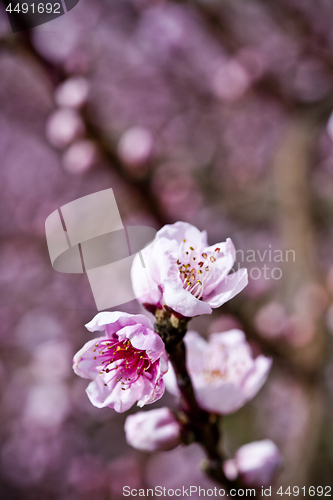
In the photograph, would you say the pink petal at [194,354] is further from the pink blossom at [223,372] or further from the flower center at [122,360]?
the flower center at [122,360]

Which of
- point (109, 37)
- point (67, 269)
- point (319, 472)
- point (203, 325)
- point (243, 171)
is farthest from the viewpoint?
point (243, 171)

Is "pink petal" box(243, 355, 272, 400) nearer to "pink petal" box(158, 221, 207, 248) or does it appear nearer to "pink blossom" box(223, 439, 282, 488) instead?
"pink blossom" box(223, 439, 282, 488)

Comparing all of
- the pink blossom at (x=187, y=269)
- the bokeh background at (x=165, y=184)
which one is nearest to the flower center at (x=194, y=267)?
the pink blossom at (x=187, y=269)

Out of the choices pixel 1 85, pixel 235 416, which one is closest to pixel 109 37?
pixel 1 85

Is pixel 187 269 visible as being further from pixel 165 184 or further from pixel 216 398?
pixel 165 184

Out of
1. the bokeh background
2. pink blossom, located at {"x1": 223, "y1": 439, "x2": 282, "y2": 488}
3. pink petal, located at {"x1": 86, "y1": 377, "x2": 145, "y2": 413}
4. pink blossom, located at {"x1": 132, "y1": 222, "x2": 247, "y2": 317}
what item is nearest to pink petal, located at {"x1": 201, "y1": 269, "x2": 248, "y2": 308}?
pink blossom, located at {"x1": 132, "y1": 222, "x2": 247, "y2": 317}

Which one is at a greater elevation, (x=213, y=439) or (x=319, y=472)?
(x=213, y=439)

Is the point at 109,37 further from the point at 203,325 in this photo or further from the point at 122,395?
the point at 122,395
